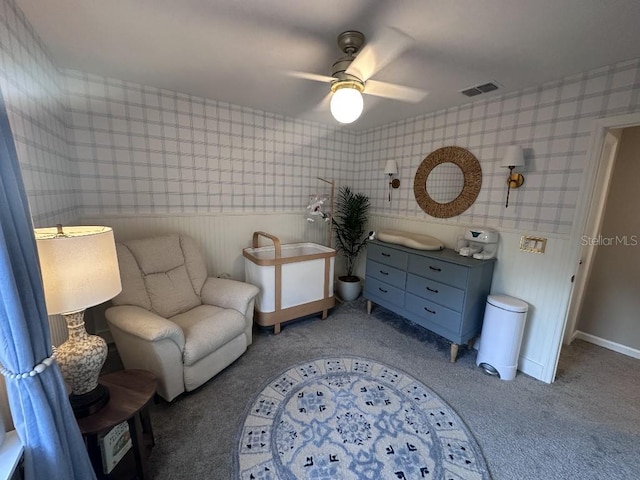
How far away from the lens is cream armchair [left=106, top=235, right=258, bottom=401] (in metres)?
1.69

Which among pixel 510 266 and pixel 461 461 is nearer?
A: pixel 461 461

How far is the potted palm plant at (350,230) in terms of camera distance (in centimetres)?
356

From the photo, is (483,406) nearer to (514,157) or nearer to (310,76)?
(514,157)

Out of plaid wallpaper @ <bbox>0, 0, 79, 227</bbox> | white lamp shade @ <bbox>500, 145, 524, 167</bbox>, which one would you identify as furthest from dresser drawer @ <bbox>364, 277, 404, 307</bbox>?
plaid wallpaper @ <bbox>0, 0, 79, 227</bbox>

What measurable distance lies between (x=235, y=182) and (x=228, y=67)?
1.23 metres

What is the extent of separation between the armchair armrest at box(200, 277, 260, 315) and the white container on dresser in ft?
4.73

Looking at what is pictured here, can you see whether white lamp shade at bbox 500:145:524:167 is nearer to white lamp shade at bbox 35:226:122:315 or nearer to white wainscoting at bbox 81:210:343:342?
white wainscoting at bbox 81:210:343:342

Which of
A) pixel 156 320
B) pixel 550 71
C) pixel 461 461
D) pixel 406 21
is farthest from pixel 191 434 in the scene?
pixel 550 71

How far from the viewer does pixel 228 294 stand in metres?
2.32

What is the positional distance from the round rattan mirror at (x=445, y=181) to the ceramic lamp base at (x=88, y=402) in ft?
9.86

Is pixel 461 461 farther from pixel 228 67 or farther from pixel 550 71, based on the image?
pixel 228 67

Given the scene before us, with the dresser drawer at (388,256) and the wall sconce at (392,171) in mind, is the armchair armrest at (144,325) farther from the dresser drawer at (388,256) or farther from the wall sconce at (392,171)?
the wall sconce at (392,171)

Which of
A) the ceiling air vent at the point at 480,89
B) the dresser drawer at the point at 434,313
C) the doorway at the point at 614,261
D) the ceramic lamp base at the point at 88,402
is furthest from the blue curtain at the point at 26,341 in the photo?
the doorway at the point at 614,261

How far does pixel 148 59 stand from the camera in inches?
74.7
